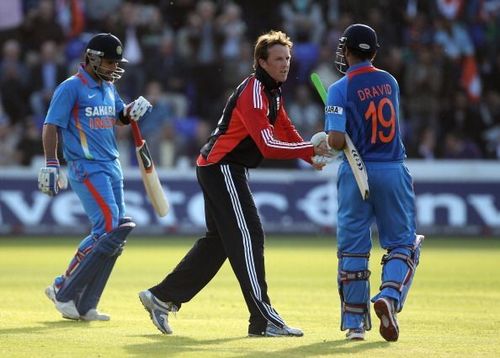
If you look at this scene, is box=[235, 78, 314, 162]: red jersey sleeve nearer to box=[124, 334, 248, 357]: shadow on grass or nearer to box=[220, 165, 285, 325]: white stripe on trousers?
box=[220, 165, 285, 325]: white stripe on trousers

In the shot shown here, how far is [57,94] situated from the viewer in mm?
10172

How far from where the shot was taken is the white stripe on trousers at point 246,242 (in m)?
8.99

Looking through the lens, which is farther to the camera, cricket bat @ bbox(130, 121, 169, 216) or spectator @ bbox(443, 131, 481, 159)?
spectator @ bbox(443, 131, 481, 159)

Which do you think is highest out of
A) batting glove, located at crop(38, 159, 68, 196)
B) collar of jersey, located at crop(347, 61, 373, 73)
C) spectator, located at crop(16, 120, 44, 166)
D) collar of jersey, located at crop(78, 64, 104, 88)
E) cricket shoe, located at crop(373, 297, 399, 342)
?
collar of jersey, located at crop(347, 61, 373, 73)

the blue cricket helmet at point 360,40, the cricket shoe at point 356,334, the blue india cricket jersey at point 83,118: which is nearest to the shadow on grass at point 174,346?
the cricket shoe at point 356,334

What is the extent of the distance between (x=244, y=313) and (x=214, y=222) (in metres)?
1.78

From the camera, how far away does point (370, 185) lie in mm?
8750

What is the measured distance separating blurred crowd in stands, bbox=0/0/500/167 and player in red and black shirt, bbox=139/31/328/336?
12478mm

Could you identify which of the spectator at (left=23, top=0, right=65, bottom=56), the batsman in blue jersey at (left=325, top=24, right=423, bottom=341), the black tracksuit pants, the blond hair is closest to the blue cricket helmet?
the batsman in blue jersey at (left=325, top=24, right=423, bottom=341)

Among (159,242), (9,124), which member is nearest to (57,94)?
(159,242)

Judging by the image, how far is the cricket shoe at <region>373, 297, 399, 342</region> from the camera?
8.45 m

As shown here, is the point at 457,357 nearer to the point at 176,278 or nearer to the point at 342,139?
the point at 342,139

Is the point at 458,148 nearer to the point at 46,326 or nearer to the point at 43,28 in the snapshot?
the point at 43,28

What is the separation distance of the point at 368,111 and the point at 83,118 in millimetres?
2774
